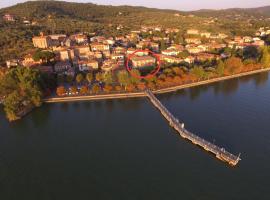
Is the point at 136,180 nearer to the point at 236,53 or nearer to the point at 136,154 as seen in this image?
the point at 136,154

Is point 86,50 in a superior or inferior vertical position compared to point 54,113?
superior

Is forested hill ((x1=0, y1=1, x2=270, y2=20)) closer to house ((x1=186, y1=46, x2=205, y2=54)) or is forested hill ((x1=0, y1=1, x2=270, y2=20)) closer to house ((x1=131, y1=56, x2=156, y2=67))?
house ((x1=131, y1=56, x2=156, y2=67))

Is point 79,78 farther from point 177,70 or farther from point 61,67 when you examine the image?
point 177,70

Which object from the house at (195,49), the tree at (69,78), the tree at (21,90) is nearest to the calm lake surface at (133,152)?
the tree at (21,90)

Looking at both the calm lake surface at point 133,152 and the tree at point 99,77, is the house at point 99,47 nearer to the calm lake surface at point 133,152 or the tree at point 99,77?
the tree at point 99,77

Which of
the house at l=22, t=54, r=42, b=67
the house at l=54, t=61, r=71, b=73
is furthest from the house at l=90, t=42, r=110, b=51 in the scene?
the house at l=22, t=54, r=42, b=67

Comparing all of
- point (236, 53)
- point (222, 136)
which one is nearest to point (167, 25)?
point (236, 53)
